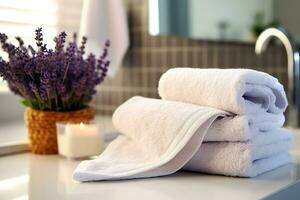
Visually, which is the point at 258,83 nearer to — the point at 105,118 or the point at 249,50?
the point at 249,50

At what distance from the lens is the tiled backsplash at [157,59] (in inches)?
54.3

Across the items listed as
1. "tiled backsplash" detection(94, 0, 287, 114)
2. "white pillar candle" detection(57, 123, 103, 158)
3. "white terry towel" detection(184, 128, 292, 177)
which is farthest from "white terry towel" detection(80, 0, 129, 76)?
"white terry towel" detection(184, 128, 292, 177)

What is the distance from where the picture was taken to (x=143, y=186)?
2.32 ft

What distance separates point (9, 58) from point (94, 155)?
10.3 inches

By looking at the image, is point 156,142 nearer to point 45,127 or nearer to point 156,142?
point 156,142

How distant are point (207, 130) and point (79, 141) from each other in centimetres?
31

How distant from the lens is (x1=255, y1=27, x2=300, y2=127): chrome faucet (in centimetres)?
115

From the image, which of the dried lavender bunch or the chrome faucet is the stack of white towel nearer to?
the dried lavender bunch

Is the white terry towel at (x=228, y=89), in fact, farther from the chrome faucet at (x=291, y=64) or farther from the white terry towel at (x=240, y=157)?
the chrome faucet at (x=291, y=64)

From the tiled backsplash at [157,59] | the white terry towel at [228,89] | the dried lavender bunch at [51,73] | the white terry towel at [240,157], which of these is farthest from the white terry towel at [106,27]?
the white terry towel at [240,157]

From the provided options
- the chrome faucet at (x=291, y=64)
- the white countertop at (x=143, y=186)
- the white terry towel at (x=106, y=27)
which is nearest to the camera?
the white countertop at (x=143, y=186)

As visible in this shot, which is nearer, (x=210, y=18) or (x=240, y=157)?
(x=240, y=157)

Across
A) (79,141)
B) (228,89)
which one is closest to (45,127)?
(79,141)

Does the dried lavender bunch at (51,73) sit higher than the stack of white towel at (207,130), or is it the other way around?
the dried lavender bunch at (51,73)
